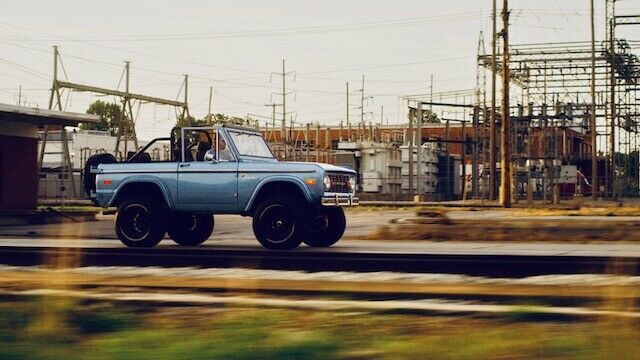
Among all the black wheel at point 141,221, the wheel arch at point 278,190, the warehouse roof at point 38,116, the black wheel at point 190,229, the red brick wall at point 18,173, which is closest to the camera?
the wheel arch at point 278,190

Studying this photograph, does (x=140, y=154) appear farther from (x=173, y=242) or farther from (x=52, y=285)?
(x=52, y=285)

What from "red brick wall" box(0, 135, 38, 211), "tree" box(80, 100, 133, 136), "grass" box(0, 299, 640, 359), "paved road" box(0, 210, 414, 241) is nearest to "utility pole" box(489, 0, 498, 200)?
"paved road" box(0, 210, 414, 241)

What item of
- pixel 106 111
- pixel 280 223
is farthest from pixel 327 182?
Result: pixel 106 111

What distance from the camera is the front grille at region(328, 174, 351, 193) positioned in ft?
55.9

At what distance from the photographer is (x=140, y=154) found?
18.5 metres

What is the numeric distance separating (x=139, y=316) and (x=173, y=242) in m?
13.3

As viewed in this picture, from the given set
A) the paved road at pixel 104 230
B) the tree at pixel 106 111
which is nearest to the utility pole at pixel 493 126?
the paved road at pixel 104 230

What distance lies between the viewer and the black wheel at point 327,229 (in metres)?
17.9

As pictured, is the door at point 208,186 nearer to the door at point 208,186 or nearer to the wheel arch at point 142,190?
the door at point 208,186

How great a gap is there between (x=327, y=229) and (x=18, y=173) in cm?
1987

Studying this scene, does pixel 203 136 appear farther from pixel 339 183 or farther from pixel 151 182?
pixel 339 183

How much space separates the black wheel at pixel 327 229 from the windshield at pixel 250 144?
1.64 metres

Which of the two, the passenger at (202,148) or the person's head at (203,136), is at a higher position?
the person's head at (203,136)

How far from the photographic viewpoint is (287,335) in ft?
18.8
